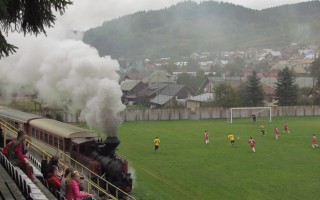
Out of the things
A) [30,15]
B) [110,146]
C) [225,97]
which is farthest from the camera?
[225,97]

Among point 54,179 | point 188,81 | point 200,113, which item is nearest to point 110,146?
point 54,179

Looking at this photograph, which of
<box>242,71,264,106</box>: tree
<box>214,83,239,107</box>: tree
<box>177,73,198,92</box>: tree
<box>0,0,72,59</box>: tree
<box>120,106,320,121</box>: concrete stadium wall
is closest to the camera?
<box>0,0,72,59</box>: tree

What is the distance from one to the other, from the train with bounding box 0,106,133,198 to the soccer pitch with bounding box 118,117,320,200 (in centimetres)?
277

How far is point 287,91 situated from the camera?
6869cm

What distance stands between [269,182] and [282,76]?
50.1 meters

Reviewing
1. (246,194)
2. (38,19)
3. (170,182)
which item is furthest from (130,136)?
(38,19)

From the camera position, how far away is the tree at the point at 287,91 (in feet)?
225

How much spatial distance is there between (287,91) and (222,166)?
45.2 metres

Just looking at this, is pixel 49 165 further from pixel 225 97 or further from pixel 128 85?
pixel 128 85

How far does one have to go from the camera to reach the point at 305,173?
24406 mm

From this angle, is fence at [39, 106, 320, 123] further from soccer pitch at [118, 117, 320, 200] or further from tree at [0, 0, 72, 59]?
tree at [0, 0, 72, 59]

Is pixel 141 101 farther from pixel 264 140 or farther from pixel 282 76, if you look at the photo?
pixel 264 140

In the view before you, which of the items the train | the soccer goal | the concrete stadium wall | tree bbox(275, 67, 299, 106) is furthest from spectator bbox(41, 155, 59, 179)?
tree bbox(275, 67, 299, 106)

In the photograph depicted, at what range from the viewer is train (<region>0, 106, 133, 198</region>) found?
16.5 meters
